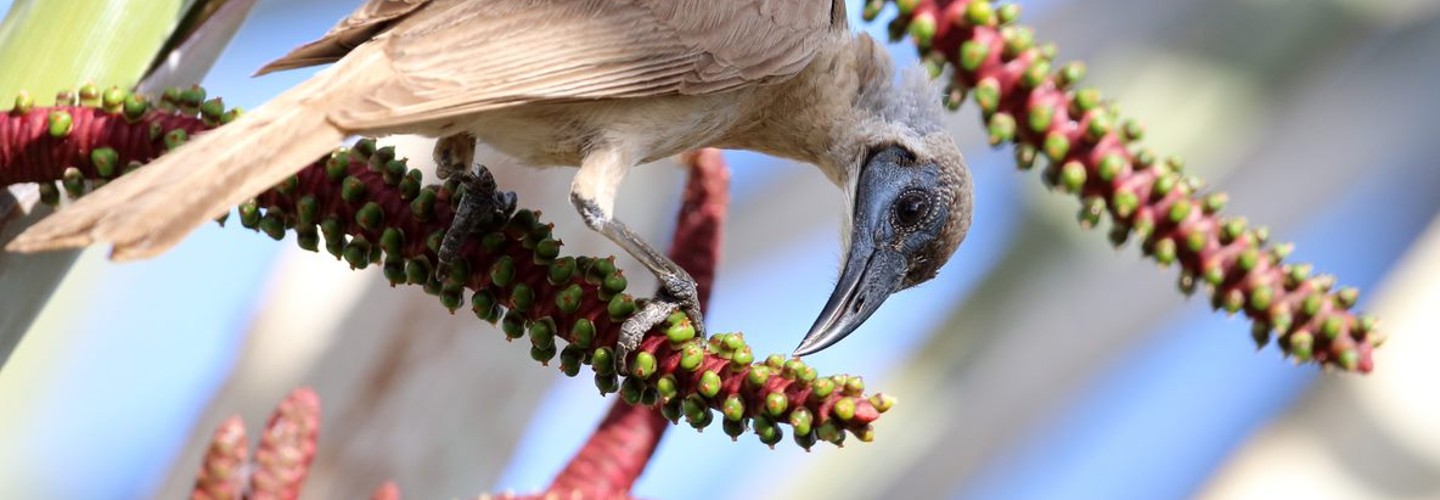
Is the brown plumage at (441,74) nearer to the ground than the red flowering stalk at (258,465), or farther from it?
farther from it

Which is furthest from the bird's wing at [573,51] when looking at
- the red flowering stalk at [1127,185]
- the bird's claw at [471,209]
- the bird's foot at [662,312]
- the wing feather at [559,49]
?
the red flowering stalk at [1127,185]

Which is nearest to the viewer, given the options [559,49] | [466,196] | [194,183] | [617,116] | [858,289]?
[194,183]

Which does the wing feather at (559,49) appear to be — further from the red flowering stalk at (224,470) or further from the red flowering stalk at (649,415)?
the red flowering stalk at (224,470)

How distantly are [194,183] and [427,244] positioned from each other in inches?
10.5

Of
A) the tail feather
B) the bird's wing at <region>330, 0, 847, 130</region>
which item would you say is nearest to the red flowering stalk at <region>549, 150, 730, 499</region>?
the bird's wing at <region>330, 0, 847, 130</region>

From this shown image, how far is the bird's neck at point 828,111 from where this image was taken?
225 cm

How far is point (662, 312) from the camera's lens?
144 centimetres

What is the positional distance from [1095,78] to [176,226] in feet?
7.83

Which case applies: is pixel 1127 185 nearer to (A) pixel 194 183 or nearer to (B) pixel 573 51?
(B) pixel 573 51

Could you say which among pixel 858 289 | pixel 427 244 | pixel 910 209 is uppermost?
pixel 910 209

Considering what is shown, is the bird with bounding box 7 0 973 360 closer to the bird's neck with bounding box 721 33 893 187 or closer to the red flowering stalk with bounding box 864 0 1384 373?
the bird's neck with bounding box 721 33 893 187

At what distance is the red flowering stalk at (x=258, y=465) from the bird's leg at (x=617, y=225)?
1.66 ft

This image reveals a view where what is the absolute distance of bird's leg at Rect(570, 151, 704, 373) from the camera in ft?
5.78

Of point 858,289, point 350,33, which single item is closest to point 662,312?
point 350,33
